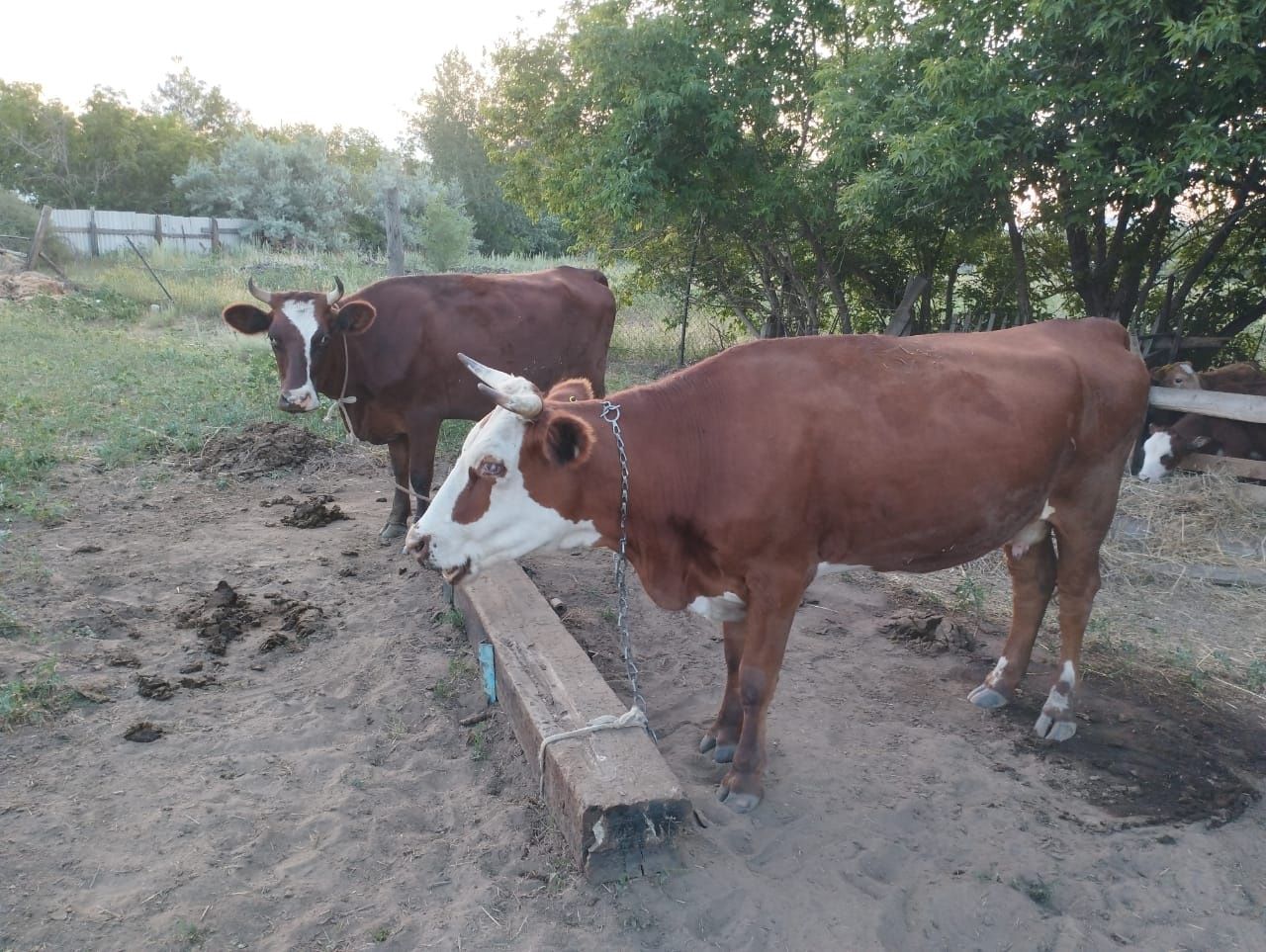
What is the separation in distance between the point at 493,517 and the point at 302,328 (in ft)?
11.1

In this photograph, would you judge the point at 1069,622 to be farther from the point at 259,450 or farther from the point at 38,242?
the point at 38,242

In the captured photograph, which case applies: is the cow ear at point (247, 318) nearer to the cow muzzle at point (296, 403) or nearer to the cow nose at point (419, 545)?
the cow muzzle at point (296, 403)

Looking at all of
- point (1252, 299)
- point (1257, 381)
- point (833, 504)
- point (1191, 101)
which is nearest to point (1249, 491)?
point (1257, 381)

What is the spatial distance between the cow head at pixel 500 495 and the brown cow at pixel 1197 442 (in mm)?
6842

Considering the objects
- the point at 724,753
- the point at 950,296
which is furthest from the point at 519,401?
the point at 950,296

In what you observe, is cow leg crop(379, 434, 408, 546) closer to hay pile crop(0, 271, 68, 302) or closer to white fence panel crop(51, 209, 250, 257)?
hay pile crop(0, 271, 68, 302)

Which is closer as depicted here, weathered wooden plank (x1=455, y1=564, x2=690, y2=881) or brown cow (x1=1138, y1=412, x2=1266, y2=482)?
weathered wooden plank (x1=455, y1=564, x2=690, y2=881)

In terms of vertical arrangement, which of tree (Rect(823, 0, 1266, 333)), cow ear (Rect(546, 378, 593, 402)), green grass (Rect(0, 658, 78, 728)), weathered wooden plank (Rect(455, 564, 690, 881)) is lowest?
green grass (Rect(0, 658, 78, 728))

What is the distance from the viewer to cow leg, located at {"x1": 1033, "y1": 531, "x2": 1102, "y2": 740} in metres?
4.17

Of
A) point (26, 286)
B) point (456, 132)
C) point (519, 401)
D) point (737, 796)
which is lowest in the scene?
point (26, 286)

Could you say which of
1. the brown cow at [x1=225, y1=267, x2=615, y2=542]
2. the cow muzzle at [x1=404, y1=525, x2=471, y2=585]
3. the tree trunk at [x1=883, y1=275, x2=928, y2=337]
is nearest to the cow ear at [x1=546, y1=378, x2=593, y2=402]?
the cow muzzle at [x1=404, y1=525, x2=471, y2=585]

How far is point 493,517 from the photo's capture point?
3357 mm

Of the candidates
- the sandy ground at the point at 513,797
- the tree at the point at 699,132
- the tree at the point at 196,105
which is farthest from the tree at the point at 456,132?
the sandy ground at the point at 513,797

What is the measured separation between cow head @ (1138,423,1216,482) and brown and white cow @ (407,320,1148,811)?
479 cm
